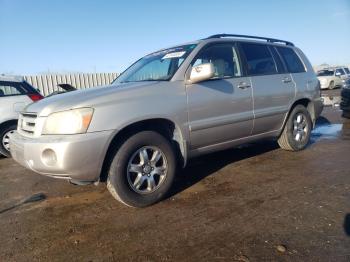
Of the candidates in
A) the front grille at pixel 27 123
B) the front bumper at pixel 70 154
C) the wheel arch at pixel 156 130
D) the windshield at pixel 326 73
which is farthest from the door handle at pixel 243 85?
the windshield at pixel 326 73

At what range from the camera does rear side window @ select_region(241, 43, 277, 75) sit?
183 inches

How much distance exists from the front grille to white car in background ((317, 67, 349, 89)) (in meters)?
22.9

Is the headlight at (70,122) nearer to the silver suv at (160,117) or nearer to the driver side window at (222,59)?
the silver suv at (160,117)

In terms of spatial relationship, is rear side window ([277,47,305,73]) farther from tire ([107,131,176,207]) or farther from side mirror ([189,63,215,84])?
tire ([107,131,176,207])

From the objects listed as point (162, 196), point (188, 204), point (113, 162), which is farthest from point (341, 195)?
point (113, 162)

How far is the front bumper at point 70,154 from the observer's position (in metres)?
3.04

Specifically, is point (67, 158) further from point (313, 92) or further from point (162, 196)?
point (313, 92)

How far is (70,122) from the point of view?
10.2 feet

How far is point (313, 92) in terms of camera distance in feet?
18.4

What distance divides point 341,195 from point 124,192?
2.25 metres

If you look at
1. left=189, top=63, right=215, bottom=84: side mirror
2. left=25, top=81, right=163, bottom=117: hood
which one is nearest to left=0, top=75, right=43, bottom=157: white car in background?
left=25, top=81, right=163, bottom=117: hood

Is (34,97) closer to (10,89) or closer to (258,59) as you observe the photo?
(10,89)

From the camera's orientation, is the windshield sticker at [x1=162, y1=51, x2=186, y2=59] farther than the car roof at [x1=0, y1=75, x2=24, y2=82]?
No

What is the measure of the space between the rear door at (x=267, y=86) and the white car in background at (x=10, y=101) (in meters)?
4.38
